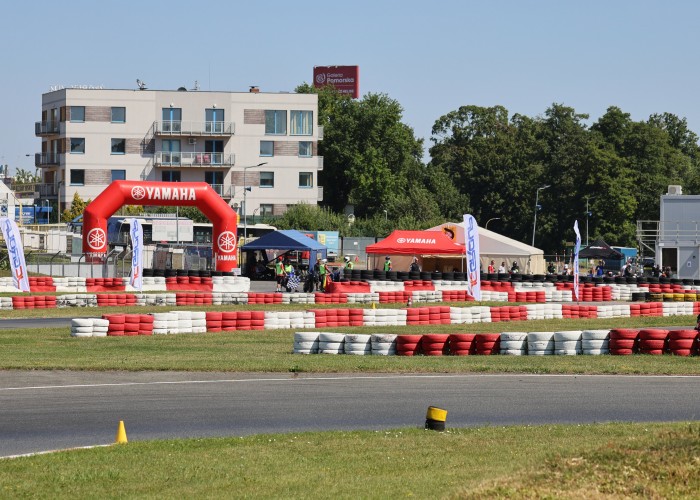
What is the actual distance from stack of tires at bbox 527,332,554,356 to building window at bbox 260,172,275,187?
61682 mm

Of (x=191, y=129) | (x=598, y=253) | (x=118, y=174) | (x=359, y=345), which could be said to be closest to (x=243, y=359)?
(x=359, y=345)

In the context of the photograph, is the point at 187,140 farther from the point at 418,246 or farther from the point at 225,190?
the point at 418,246

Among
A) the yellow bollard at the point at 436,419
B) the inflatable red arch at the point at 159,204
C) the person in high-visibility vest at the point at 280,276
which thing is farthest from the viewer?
the person in high-visibility vest at the point at 280,276

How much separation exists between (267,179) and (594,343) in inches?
2445

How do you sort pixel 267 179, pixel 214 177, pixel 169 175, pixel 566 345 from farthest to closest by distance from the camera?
pixel 267 179
pixel 214 177
pixel 169 175
pixel 566 345

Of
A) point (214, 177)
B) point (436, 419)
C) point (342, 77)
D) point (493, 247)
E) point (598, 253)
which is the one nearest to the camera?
point (436, 419)

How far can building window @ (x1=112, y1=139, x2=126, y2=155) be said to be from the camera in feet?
268

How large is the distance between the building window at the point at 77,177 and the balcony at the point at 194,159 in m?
5.83

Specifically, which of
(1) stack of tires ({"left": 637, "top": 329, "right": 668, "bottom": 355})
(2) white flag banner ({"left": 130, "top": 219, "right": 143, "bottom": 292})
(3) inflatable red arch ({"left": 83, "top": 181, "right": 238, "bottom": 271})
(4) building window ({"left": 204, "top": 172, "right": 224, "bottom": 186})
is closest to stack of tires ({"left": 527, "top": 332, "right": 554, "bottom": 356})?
(1) stack of tires ({"left": 637, "top": 329, "right": 668, "bottom": 355})

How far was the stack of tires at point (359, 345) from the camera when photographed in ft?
78.4

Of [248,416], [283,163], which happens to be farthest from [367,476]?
[283,163]

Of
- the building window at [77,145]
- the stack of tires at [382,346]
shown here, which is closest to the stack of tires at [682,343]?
the stack of tires at [382,346]

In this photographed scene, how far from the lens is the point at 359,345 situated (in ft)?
78.6

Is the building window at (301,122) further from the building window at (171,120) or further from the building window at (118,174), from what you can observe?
the building window at (118,174)
